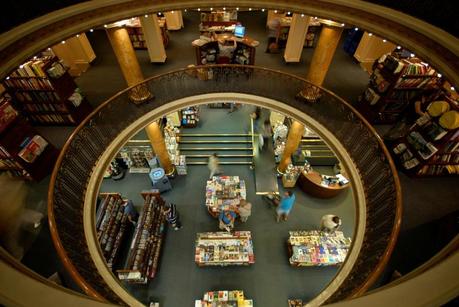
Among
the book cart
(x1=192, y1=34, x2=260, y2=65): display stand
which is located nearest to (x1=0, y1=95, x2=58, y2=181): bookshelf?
the book cart

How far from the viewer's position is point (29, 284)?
2467 mm

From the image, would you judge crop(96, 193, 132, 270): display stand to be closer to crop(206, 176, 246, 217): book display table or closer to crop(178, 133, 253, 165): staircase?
crop(206, 176, 246, 217): book display table

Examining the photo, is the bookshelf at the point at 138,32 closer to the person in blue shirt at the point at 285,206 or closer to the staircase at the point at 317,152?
the staircase at the point at 317,152

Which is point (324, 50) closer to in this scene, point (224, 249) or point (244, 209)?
point (244, 209)

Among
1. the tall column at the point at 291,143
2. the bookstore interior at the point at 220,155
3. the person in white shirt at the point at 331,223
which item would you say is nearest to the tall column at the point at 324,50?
the tall column at the point at 291,143

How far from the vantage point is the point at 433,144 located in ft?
19.5

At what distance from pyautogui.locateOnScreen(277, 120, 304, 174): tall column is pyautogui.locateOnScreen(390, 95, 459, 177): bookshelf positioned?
9.10 feet

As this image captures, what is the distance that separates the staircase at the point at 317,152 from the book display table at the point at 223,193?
10.9 ft

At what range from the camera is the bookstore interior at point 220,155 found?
6.55 metres

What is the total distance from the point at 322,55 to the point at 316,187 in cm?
510

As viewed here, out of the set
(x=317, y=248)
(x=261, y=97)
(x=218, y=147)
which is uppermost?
(x=218, y=147)

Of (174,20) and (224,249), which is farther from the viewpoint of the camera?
(174,20)

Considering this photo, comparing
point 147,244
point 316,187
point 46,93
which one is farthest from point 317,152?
point 46,93

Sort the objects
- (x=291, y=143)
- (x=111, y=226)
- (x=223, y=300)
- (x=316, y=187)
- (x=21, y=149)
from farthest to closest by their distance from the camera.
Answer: (x=316, y=187), (x=291, y=143), (x=111, y=226), (x=223, y=300), (x=21, y=149)
